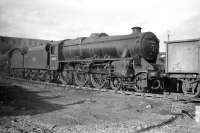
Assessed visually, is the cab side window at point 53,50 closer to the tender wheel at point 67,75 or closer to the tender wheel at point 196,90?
the tender wheel at point 67,75

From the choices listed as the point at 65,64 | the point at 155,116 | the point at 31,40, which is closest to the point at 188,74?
the point at 155,116

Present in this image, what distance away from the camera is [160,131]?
245 inches

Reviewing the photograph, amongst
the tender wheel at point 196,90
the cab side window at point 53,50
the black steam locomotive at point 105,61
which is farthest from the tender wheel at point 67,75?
the tender wheel at point 196,90

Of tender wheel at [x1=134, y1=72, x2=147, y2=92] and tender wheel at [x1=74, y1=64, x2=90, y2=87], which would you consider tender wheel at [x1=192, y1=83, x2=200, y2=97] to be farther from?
tender wheel at [x1=74, y1=64, x2=90, y2=87]

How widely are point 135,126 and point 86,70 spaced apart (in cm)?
976

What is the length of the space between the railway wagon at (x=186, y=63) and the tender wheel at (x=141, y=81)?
1.63m

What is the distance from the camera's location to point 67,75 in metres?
18.3

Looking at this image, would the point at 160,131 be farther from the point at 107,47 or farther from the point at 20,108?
the point at 107,47

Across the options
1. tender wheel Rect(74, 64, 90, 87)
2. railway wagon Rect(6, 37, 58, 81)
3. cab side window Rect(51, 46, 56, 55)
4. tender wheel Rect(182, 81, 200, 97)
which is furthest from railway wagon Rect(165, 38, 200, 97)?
cab side window Rect(51, 46, 56, 55)

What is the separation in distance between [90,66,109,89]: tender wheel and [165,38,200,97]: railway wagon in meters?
4.62

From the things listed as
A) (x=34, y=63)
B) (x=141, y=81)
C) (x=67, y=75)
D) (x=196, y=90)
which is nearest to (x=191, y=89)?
(x=196, y=90)

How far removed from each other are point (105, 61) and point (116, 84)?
5.34ft

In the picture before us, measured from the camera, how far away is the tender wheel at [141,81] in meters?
12.7

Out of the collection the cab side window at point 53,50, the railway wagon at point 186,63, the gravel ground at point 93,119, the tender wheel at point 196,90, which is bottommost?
the gravel ground at point 93,119
